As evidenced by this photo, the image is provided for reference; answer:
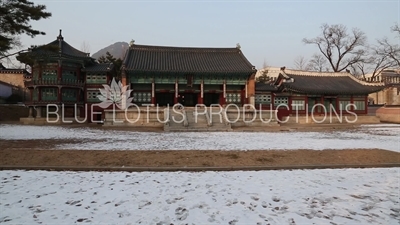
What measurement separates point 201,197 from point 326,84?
34417 mm

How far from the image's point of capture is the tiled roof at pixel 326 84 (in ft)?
108

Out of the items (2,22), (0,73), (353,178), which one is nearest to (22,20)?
(2,22)

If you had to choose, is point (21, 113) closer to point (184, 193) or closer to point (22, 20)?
point (22, 20)

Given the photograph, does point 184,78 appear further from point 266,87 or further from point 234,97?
point 266,87

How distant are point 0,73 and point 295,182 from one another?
5260 centimetres

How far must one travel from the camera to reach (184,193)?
239 inches

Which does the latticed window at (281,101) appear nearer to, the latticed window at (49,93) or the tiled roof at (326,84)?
the tiled roof at (326,84)

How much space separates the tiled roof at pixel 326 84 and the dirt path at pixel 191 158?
22.8 m

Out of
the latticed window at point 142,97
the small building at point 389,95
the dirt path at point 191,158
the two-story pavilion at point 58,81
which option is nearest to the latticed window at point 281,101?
the latticed window at point 142,97

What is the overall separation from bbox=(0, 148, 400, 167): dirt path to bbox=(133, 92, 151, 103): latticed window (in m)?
22.5

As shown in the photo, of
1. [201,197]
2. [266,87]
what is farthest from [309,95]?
[201,197]

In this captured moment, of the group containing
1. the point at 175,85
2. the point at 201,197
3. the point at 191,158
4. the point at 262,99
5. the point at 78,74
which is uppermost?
the point at 78,74

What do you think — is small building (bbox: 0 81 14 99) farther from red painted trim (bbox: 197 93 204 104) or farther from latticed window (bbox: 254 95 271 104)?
latticed window (bbox: 254 95 271 104)

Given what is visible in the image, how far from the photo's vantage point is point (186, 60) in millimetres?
35000
